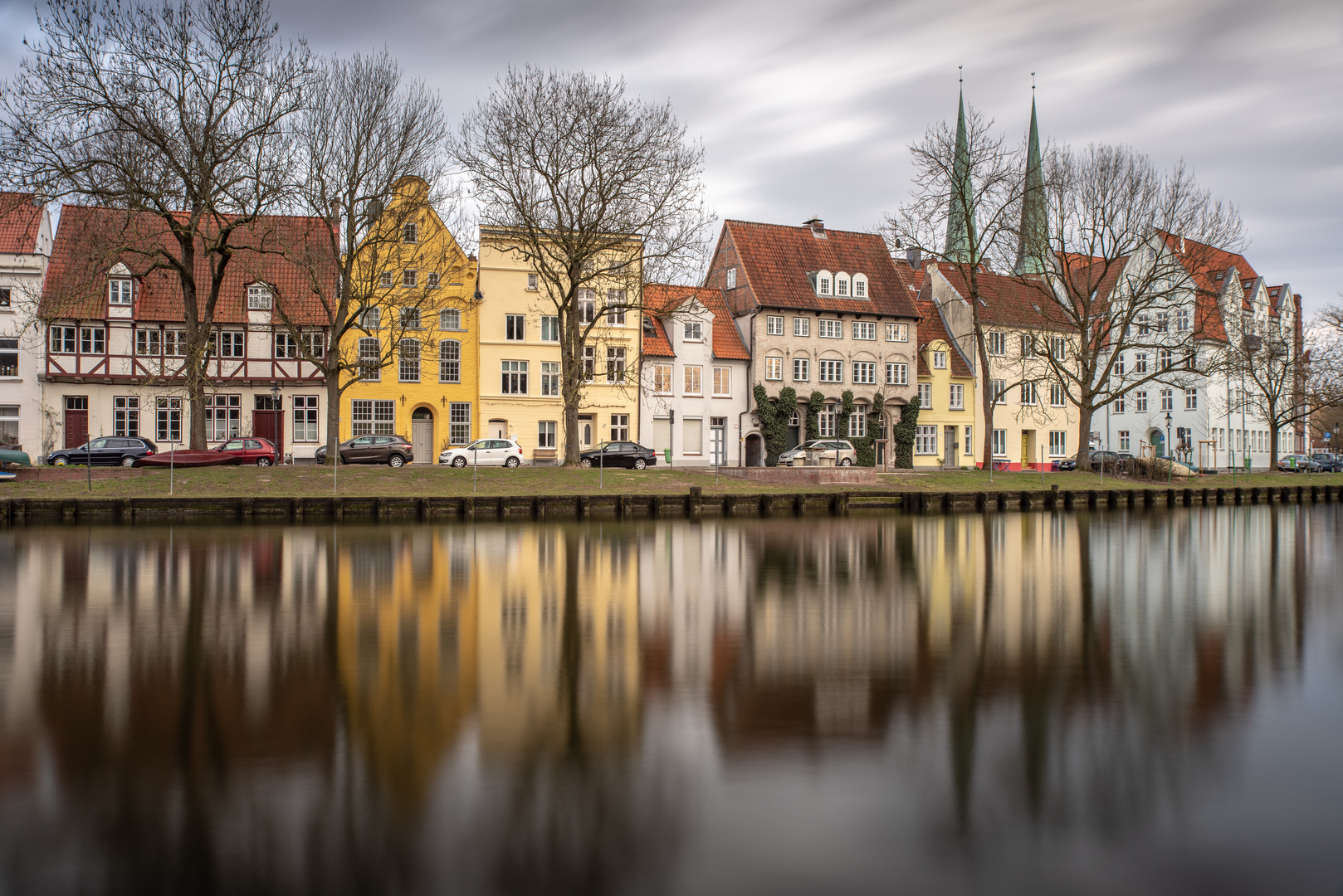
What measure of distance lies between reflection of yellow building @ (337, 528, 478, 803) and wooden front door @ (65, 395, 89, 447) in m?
34.1

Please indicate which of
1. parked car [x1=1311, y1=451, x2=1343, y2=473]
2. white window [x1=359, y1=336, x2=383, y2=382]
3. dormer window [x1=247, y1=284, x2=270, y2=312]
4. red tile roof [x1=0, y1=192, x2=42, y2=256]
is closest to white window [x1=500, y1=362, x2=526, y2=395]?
white window [x1=359, y1=336, x2=383, y2=382]

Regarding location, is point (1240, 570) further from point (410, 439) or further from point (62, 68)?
point (410, 439)

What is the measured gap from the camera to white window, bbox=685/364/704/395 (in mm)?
55844

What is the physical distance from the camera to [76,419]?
157ft

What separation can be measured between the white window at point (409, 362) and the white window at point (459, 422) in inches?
97.3

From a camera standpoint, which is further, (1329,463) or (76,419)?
(1329,463)

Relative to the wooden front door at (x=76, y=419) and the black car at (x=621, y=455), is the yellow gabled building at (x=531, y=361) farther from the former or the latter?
the wooden front door at (x=76, y=419)

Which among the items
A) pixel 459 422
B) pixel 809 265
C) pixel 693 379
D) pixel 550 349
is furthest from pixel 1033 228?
pixel 459 422

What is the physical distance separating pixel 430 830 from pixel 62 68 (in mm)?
34541

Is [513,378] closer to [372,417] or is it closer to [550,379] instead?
[550,379]

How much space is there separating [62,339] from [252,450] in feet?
44.2

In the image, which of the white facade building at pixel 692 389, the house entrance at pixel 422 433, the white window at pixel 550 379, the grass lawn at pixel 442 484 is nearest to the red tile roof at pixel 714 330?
the white facade building at pixel 692 389

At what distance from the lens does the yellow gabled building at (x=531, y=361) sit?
2084 inches

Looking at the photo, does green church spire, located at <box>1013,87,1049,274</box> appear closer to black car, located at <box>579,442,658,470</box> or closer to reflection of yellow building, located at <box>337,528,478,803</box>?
black car, located at <box>579,442,658,470</box>
